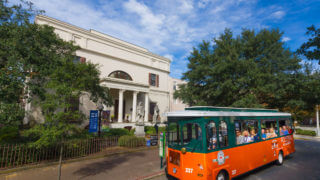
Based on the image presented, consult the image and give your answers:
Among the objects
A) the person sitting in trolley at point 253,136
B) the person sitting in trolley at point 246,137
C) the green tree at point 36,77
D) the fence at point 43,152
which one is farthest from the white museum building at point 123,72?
the person sitting in trolley at point 246,137

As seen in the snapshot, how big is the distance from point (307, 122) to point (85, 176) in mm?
62110

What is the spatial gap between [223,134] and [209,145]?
834mm

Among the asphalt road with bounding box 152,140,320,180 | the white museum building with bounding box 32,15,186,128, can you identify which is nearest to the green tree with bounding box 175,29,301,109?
the asphalt road with bounding box 152,140,320,180

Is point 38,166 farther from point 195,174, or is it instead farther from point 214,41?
point 214,41

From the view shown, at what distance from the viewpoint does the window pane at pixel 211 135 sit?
5.36 metres

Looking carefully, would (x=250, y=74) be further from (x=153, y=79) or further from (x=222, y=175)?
(x=153, y=79)

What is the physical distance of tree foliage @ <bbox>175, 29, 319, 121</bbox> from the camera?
15430 millimetres

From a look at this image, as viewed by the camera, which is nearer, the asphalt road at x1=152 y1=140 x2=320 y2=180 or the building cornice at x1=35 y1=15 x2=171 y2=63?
the asphalt road at x1=152 y1=140 x2=320 y2=180

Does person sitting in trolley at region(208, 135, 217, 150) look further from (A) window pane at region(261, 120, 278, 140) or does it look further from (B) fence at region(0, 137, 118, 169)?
(B) fence at region(0, 137, 118, 169)

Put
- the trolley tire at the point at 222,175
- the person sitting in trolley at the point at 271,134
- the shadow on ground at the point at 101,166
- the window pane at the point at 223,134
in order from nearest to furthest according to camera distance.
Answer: the trolley tire at the point at 222,175
the window pane at the point at 223,134
the shadow on ground at the point at 101,166
the person sitting in trolley at the point at 271,134

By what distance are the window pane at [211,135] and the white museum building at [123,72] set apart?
40.5 ft

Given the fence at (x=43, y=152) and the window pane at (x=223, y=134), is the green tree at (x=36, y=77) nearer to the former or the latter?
the fence at (x=43, y=152)

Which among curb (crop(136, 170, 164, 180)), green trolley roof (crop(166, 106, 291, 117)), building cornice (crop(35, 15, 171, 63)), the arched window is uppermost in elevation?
building cornice (crop(35, 15, 171, 63))

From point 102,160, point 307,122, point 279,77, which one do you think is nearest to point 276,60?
point 279,77
